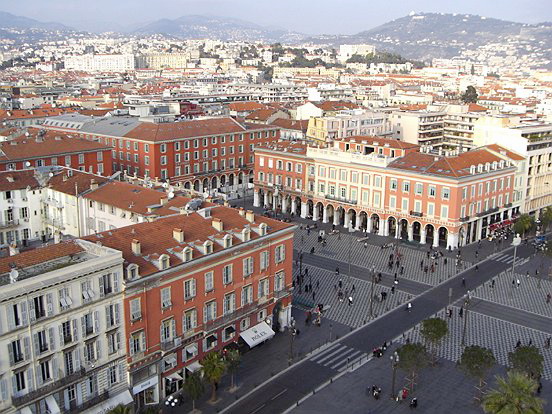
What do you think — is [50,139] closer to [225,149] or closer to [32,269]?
[225,149]

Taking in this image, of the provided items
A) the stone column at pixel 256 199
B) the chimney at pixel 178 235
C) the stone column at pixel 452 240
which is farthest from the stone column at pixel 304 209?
the chimney at pixel 178 235

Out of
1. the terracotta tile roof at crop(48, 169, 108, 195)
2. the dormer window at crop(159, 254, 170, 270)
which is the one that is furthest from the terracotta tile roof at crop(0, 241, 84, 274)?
the terracotta tile roof at crop(48, 169, 108, 195)

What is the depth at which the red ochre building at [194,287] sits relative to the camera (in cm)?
4100

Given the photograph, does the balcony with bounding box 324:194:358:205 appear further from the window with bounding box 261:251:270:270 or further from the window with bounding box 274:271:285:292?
the window with bounding box 261:251:270:270

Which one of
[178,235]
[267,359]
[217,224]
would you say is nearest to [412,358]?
[267,359]

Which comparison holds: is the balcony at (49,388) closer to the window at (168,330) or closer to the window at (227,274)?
the window at (168,330)

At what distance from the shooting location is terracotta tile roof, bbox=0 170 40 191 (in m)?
61.9

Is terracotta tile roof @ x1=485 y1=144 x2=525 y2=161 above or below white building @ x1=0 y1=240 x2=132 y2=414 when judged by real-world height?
above

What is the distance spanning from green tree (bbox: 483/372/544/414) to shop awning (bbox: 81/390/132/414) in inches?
883

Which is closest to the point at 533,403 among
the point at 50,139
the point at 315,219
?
the point at 315,219

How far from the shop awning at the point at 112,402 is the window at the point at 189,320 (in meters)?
6.19

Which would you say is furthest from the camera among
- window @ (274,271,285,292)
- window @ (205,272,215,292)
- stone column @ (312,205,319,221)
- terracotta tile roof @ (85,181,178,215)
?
stone column @ (312,205,319,221)

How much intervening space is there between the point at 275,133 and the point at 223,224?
241 ft

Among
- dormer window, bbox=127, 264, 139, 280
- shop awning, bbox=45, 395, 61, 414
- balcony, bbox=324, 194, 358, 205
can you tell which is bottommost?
shop awning, bbox=45, 395, 61, 414
